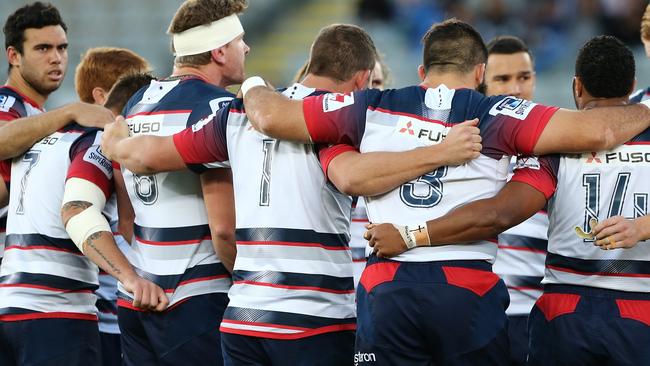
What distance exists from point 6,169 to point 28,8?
4.61 feet

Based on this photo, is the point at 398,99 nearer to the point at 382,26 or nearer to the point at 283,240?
the point at 283,240

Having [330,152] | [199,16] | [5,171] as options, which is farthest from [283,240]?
[5,171]

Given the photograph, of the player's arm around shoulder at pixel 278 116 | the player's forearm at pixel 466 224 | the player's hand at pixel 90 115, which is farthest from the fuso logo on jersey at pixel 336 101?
the player's hand at pixel 90 115

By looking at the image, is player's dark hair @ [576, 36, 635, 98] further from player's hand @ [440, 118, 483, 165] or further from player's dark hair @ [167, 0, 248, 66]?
player's dark hair @ [167, 0, 248, 66]

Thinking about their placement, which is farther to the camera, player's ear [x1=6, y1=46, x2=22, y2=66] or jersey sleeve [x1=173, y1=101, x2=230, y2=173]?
player's ear [x1=6, y1=46, x2=22, y2=66]

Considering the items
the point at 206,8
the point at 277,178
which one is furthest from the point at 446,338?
the point at 206,8

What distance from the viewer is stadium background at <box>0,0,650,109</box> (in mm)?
15812

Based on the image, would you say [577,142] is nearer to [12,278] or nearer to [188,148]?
[188,148]

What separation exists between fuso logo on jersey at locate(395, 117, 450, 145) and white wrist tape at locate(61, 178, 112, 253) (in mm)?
1779

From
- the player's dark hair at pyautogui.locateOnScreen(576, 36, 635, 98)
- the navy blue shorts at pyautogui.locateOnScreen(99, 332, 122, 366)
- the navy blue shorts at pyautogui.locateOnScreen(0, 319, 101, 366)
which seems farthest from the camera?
the navy blue shorts at pyautogui.locateOnScreen(99, 332, 122, 366)

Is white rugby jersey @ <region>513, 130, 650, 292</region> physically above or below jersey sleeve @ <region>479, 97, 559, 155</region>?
below

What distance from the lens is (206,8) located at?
224 inches

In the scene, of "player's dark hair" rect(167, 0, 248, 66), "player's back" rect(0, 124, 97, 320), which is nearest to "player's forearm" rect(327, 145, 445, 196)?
"player's dark hair" rect(167, 0, 248, 66)

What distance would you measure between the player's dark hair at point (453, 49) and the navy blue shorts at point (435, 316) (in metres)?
0.98
